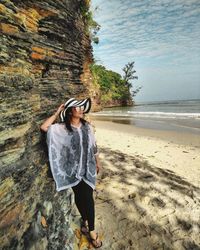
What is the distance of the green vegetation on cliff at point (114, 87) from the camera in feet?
199

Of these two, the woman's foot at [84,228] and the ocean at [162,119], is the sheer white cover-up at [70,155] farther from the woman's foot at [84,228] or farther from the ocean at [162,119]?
the ocean at [162,119]

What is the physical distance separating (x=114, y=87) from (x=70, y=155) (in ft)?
206

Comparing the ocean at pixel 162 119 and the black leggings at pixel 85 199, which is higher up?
the black leggings at pixel 85 199

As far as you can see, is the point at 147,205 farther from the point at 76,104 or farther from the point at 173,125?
the point at 173,125

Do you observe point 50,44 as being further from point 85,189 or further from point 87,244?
point 87,244

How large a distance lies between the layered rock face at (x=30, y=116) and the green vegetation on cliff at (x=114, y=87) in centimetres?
5372

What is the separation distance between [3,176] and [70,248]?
5.32ft

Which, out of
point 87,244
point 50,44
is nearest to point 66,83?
point 50,44

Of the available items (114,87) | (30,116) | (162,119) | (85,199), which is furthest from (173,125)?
(114,87)

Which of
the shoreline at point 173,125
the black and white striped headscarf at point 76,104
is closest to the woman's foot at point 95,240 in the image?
the black and white striped headscarf at point 76,104

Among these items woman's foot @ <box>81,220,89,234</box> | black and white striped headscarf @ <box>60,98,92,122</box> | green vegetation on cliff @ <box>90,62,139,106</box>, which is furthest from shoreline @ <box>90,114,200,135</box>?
green vegetation on cliff @ <box>90,62,139,106</box>

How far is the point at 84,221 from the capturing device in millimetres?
3902

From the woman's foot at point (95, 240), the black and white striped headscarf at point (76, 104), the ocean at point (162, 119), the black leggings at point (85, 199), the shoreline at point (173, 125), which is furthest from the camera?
the ocean at point (162, 119)

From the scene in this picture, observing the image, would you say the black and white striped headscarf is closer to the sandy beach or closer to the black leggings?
the black leggings
